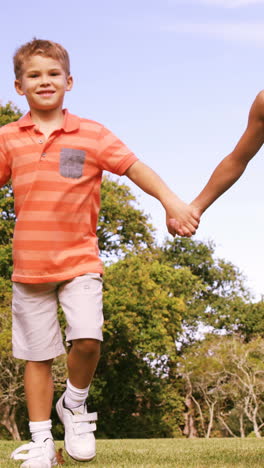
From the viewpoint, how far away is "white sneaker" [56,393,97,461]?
429cm

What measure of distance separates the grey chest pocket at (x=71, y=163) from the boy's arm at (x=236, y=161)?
840 mm

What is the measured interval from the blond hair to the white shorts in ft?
4.61

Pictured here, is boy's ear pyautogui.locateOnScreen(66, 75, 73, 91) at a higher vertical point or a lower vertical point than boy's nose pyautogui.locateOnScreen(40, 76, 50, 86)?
higher

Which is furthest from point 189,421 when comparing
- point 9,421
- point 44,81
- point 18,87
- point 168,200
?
point 44,81

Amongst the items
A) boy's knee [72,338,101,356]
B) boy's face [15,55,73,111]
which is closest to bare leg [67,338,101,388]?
boy's knee [72,338,101,356]

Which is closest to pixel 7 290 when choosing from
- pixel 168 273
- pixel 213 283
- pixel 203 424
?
pixel 168 273

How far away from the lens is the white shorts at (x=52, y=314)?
423 centimetres

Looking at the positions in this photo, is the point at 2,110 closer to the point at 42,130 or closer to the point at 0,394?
the point at 0,394

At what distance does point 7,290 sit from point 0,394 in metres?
3.78

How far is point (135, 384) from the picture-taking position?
3111 cm

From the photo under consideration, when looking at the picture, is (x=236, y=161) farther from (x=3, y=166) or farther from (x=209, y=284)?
(x=209, y=284)

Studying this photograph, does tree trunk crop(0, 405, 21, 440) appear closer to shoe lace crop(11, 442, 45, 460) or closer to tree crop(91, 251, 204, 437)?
tree crop(91, 251, 204, 437)

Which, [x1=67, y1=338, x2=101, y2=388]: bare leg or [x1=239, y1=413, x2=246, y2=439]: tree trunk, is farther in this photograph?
[x1=239, y1=413, x2=246, y2=439]: tree trunk

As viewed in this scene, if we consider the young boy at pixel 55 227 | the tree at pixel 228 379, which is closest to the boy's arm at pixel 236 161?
the young boy at pixel 55 227
